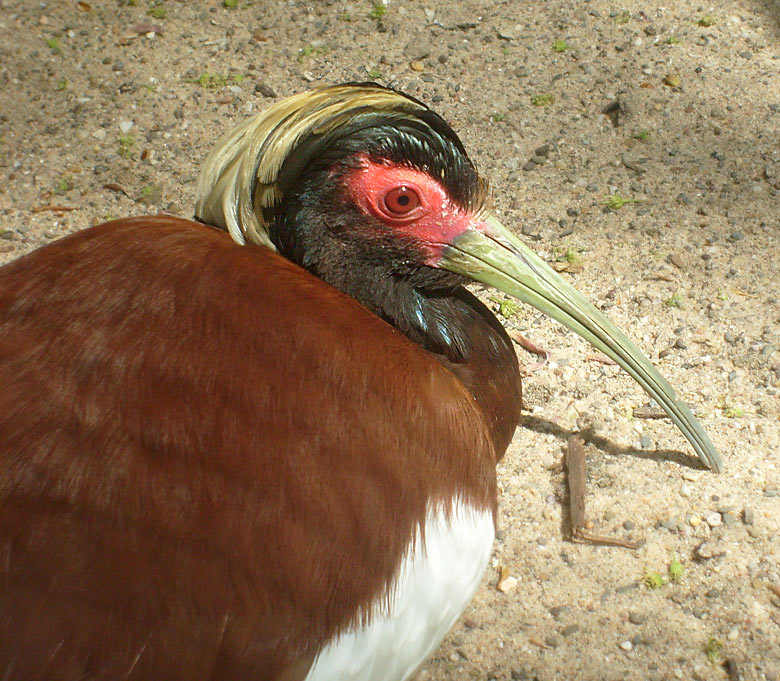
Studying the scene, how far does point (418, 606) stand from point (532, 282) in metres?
0.77

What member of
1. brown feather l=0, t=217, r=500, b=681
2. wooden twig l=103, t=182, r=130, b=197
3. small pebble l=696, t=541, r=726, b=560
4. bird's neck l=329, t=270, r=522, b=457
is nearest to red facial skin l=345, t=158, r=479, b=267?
bird's neck l=329, t=270, r=522, b=457

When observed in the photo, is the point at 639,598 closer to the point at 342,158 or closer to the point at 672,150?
the point at 342,158

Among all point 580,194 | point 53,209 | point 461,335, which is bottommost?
point 53,209

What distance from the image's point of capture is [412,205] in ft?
6.19

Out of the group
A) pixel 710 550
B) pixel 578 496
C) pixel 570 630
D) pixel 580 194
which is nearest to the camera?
pixel 570 630

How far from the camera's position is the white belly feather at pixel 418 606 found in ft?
5.57

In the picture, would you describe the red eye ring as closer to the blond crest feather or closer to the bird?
the bird

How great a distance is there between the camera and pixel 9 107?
12.1 ft

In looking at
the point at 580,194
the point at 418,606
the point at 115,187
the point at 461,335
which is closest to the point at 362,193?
the point at 461,335

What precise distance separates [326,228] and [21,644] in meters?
0.97

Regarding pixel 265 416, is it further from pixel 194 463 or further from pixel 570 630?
pixel 570 630

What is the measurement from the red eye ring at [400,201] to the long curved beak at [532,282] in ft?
0.47

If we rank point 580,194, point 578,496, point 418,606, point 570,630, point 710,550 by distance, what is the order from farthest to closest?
point 580,194, point 578,496, point 710,550, point 570,630, point 418,606

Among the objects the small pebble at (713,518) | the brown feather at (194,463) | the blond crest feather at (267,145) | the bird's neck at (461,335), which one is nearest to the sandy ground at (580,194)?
the small pebble at (713,518)
